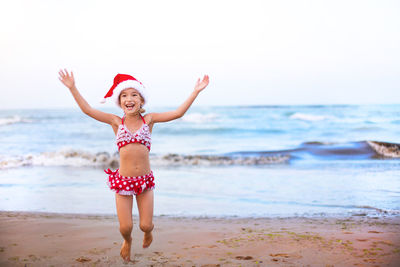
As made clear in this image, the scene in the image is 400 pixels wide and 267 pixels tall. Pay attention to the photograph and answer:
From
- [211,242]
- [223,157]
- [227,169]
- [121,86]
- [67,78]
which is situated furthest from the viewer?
[223,157]

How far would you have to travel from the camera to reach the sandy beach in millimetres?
4027

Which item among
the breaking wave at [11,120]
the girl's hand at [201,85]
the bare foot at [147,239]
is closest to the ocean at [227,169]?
the bare foot at [147,239]

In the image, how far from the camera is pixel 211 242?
463 centimetres


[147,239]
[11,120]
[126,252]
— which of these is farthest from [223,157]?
[11,120]

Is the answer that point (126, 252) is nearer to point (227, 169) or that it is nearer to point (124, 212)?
point (124, 212)

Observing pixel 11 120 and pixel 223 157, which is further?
pixel 11 120

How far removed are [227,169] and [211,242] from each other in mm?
6707

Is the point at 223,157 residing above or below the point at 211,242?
above

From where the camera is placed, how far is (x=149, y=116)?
4.00 meters

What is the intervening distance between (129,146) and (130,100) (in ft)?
1.22

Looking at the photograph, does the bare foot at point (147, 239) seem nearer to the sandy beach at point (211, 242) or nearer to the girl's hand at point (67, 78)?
the sandy beach at point (211, 242)

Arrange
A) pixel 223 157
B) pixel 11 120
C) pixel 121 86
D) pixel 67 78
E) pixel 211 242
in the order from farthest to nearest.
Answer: pixel 11 120
pixel 223 157
pixel 211 242
pixel 121 86
pixel 67 78

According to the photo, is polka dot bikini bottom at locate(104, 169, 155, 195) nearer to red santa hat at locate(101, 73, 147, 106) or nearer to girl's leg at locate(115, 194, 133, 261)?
girl's leg at locate(115, 194, 133, 261)

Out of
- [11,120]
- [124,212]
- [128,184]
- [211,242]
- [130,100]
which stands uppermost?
[11,120]
